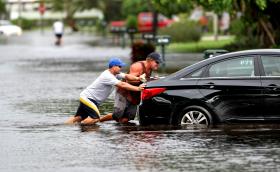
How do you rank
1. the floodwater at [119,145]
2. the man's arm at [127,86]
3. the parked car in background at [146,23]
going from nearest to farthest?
the floodwater at [119,145], the man's arm at [127,86], the parked car in background at [146,23]

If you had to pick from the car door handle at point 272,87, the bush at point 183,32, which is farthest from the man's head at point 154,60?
the bush at point 183,32

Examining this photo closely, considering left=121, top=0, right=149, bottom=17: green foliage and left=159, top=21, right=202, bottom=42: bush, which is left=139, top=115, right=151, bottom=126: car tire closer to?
left=159, top=21, right=202, bottom=42: bush

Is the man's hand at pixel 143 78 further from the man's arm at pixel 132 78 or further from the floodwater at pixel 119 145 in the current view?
the floodwater at pixel 119 145

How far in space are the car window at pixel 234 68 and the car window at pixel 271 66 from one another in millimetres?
209

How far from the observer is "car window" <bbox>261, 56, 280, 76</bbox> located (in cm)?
1548

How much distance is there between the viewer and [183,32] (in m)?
55.7

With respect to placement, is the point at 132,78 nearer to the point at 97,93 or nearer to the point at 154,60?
the point at 154,60

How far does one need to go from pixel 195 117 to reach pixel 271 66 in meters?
1.50

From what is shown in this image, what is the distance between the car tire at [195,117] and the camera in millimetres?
15703

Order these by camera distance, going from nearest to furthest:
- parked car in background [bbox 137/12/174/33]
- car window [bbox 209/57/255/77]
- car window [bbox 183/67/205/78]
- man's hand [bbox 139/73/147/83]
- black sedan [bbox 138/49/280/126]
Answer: black sedan [bbox 138/49/280/126] < car window [bbox 209/57/255/77] < car window [bbox 183/67/205/78] < man's hand [bbox 139/73/147/83] < parked car in background [bbox 137/12/174/33]

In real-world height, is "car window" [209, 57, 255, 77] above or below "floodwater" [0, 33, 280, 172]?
above

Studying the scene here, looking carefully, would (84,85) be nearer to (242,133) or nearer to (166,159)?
(242,133)

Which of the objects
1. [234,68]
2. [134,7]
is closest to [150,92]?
[234,68]

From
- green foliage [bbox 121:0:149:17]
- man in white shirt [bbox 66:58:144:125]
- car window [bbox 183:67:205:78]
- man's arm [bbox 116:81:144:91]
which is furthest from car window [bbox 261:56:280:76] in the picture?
green foliage [bbox 121:0:149:17]
